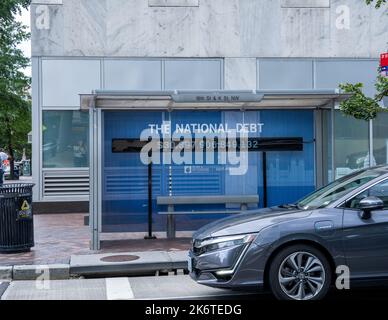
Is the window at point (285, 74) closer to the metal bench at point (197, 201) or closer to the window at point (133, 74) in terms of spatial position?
the window at point (133, 74)

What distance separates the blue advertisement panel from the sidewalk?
44 centimetres

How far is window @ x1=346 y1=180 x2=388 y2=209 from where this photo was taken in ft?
23.0

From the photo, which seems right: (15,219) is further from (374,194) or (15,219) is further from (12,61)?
(12,61)

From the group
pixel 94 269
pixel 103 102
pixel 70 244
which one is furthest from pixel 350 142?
pixel 94 269

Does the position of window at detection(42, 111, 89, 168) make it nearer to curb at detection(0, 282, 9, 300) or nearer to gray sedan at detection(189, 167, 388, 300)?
curb at detection(0, 282, 9, 300)

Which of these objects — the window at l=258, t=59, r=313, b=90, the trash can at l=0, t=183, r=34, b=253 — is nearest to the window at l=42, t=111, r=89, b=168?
the window at l=258, t=59, r=313, b=90

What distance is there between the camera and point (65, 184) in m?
16.9

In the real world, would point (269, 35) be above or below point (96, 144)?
above

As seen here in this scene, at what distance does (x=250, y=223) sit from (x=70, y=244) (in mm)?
5673

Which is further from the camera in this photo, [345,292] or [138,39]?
[138,39]
